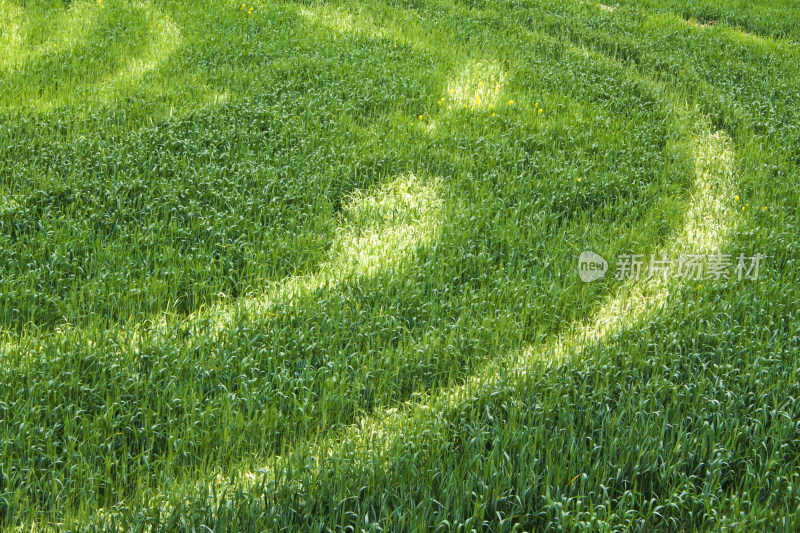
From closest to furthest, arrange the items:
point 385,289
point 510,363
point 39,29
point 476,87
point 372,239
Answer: point 510,363, point 385,289, point 372,239, point 476,87, point 39,29

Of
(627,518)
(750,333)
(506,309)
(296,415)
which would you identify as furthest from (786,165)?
(296,415)

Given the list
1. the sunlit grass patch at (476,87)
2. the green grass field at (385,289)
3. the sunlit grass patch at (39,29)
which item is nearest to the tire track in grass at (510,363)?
the green grass field at (385,289)

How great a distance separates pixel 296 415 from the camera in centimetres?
448

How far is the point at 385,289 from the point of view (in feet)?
18.6

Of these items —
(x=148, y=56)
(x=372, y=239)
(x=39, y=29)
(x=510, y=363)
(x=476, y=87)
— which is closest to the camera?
(x=510, y=363)

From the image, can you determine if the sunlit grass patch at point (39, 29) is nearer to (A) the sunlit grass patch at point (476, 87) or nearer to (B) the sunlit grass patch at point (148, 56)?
(B) the sunlit grass patch at point (148, 56)

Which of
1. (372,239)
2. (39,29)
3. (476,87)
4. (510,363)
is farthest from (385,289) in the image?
(39,29)

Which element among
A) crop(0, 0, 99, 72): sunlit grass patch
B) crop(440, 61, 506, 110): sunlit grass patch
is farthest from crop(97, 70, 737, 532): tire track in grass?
crop(0, 0, 99, 72): sunlit grass patch

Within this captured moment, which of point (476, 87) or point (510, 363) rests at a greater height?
point (476, 87)

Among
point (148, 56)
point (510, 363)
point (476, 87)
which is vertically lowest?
point (510, 363)

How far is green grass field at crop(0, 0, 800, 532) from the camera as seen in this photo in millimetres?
3996

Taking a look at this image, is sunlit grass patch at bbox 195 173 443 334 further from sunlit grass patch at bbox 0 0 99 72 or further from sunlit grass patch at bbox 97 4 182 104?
sunlit grass patch at bbox 0 0 99 72

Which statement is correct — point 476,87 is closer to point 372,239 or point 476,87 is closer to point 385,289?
point 372,239

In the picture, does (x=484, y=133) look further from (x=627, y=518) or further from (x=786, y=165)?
(x=627, y=518)
